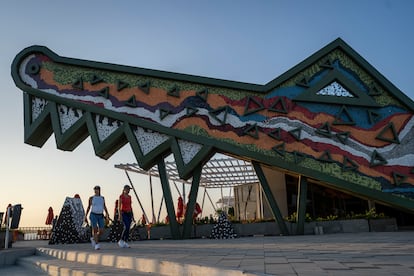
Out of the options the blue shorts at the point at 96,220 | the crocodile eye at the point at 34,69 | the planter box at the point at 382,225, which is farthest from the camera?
the crocodile eye at the point at 34,69

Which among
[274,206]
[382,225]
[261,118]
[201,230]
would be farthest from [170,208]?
[382,225]

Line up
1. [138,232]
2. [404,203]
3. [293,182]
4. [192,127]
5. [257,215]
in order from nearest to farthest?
[404,203]
[192,127]
[138,232]
[293,182]
[257,215]

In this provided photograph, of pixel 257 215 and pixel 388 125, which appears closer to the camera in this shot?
pixel 388 125

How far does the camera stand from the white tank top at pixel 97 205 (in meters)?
10.6

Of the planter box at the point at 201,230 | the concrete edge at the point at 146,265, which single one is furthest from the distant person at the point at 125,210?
the planter box at the point at 201,230

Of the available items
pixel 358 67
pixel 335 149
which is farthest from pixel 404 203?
pixel 358 67

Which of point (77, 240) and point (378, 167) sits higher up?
point (378, 167)

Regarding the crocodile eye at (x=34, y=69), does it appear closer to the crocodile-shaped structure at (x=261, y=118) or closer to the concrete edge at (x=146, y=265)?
the crocodile-shaped structure at (x=261, y=118)

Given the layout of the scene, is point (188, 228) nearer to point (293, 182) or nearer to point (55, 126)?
point (55, 126)

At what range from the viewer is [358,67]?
17.5 m

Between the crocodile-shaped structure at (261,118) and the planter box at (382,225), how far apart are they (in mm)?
1945

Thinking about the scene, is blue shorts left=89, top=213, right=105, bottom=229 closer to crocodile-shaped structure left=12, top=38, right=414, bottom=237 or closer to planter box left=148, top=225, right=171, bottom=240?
crocodile-shaped structure left=12, top=38, right=414, bottom=237

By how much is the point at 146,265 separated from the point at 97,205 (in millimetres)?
4882

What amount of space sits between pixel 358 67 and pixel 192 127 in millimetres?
8681
